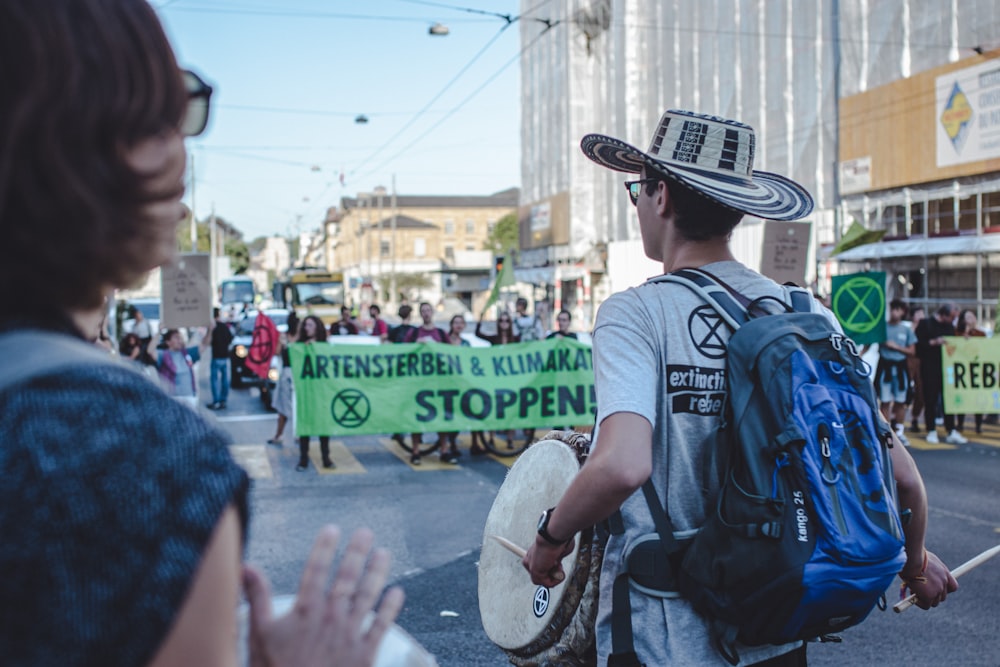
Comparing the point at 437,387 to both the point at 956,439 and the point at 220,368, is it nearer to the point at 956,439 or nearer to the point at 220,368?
the point at 956,439

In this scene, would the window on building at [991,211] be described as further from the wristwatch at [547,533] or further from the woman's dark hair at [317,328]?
the wristwatch at [547,533]

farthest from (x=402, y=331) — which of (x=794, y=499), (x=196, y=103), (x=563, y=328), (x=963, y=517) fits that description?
(x=196, y=103)

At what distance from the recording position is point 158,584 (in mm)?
832

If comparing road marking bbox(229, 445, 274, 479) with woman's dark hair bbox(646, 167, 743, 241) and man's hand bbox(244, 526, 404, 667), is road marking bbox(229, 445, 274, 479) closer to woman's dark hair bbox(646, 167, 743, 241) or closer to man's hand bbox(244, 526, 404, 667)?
woman's dark hair bbox(646, 167, 743, 241)

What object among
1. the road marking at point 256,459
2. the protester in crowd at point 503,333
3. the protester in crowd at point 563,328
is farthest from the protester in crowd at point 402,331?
the road marking at point 256,459

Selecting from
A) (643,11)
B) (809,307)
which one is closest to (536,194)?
(643,11)

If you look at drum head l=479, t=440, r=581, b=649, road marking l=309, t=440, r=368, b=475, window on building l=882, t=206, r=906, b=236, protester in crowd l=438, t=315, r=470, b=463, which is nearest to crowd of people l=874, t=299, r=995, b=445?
protester in crowd l=438, t=315, r=470, b=463

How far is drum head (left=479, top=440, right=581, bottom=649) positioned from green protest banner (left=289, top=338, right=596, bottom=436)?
9.10 metres

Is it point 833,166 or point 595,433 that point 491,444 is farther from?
point 833,166

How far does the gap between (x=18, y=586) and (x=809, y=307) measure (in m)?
1.91

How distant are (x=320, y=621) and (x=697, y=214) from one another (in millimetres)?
1611

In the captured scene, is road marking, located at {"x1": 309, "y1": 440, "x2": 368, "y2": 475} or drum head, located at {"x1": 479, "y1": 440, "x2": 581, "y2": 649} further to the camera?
road marking, located at {"x1": 309, "y1": 440, "x2": 368, "y2": 475}

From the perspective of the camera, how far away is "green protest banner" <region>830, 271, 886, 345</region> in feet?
41.1

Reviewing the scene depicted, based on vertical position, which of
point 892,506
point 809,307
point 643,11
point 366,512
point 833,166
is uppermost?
point 643,11
